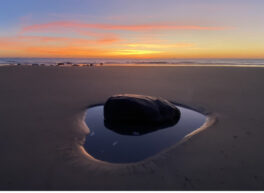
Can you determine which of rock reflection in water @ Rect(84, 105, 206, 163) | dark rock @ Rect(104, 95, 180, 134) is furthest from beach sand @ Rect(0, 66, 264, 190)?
dark rock @ Rect(104, 95, 180, 134)

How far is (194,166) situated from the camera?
12.5 ft

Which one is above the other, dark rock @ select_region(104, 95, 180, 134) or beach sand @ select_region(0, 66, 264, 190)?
dark rock @ select_region(104, 95, 180, 134)

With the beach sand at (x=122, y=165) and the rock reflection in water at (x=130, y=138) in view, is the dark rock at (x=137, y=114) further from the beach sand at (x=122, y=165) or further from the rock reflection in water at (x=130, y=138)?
the beach sand at (x=122, y=165)

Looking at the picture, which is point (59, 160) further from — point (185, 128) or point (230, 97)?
point (230, 97)

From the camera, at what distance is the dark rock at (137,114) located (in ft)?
19.1

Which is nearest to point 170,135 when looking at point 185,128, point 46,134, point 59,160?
point 185,128

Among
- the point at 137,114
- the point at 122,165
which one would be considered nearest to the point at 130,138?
the point at 137,114

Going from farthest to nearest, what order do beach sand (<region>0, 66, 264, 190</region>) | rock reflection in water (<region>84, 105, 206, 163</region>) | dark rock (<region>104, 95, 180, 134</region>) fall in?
1. dark rock (<region>104, 95, 180, 134</region>)
2. rock reflection in water (<region>84, 105, 206, 163</region>)
3. beach sand (<region>0, 66, 264, 190</region>)

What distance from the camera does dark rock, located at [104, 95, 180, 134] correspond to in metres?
5.82

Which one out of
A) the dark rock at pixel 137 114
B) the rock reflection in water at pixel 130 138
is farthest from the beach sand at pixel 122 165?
the dark rock at pixel 137 114

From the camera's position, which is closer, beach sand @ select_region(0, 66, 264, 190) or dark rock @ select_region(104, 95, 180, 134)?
beach sand @ select_region(0, 66, 264, 190)

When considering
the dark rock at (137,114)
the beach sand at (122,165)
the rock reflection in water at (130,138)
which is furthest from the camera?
the dark rock at (137,114)

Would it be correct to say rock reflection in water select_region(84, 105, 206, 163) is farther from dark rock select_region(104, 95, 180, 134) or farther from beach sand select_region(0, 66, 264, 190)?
beach sand select_region(0, 66, 264, 190)

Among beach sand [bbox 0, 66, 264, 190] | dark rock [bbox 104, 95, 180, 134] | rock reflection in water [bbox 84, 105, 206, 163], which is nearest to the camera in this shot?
beach sand [bbox 0, 66, 264, 190]
